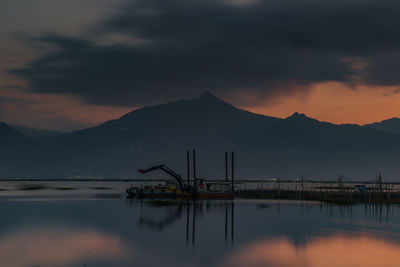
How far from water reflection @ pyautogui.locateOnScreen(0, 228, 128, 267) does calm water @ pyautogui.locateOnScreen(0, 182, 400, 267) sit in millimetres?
76

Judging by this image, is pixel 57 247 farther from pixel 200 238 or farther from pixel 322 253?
pixel 322 253

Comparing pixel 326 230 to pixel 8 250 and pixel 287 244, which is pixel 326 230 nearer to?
pixel 287 244

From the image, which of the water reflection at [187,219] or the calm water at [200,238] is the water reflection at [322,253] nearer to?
the calm water at [200,238]

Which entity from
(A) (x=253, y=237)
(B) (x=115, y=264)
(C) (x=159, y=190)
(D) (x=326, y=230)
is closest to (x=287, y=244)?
(A) (x=253, y=237)

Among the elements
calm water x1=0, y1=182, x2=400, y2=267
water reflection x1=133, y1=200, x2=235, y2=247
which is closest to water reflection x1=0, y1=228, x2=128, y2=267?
calm water x1=0, y1=182, x2=400, y2=267

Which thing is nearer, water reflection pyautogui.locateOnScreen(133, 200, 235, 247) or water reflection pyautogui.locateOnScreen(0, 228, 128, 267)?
water reflection pyautogui.locateOnScreen(0, 228, 128, 267)

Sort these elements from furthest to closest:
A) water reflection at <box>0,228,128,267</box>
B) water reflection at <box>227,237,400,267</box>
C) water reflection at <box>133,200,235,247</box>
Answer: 1. water reflection at <box>133,200,235,247</box>
2. water reflection at <box>227,237,400,267</box>
3. water reflection at <box>0,228,128,267</box>

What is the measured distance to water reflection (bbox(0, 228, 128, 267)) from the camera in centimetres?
4609

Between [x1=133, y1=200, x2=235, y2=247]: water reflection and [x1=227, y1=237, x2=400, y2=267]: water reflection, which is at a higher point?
[x1=133, y1=200, x2=235, y2=247]: water reflection

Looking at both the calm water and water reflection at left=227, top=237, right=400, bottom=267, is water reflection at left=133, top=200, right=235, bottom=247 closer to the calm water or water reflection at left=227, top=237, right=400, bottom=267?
the calm water

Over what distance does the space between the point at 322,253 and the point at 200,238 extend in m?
14.4

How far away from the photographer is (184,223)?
252 ft

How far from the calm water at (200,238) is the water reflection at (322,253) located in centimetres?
8

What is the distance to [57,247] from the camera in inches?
2126
